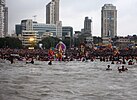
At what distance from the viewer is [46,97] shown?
86.0 feet

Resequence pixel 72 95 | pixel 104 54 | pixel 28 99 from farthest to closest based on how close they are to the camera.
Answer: pixel 104 54, pixel 72 95, pixel 28 99

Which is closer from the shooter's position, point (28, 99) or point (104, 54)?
point (28, 99)

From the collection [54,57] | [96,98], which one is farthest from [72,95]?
[54,57]

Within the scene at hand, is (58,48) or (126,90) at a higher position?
(58,48)

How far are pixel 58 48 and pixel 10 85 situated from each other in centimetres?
4051

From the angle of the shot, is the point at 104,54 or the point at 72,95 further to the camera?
the point at 104,54

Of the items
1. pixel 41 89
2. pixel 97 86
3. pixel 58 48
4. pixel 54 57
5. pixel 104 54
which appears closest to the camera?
pixel 41 89

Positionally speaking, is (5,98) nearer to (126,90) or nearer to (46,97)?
(46,97)

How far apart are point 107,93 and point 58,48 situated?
45.4m

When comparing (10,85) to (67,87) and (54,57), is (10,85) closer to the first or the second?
(67,87)

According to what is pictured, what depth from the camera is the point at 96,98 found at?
26328mm

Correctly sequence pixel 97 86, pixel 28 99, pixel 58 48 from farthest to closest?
pixel 58 48
pixel 97 86
pixel 28 99

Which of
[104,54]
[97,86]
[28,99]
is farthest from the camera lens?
[104,54]

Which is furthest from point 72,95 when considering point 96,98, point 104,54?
point 104,54
